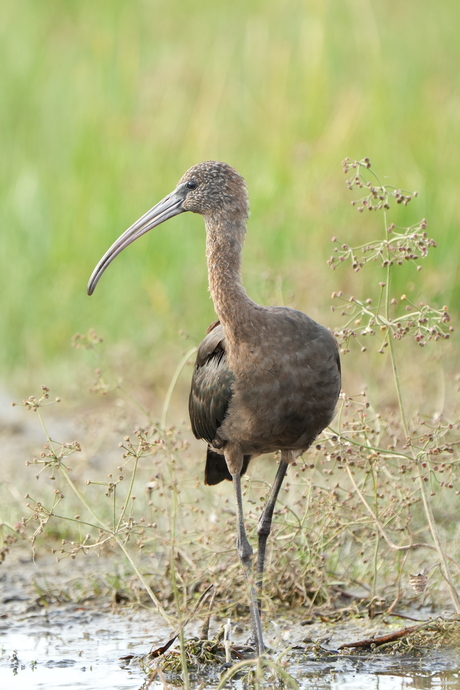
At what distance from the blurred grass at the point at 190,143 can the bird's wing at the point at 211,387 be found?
2.48 m

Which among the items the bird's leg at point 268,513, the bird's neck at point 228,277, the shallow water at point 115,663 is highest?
the bird's neck at point 228,277

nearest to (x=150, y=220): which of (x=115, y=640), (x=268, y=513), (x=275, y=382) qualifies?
(x=275, y=382)

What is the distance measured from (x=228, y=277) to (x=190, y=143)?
521 centimetres

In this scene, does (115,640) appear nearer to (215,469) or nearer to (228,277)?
(215,469)

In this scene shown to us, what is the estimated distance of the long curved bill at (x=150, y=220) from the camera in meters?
4.01

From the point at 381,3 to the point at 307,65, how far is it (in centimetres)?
210

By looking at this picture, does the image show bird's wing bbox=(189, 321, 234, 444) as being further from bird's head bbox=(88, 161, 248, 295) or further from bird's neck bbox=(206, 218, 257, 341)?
bird's head bbox=(88, 161, 248, 295)

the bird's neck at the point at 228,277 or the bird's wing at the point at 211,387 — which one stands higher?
the bird's neck at the point at 228,277

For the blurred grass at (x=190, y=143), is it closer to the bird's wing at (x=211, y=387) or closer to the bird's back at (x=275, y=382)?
the bird's wing at (x=211, y=387)

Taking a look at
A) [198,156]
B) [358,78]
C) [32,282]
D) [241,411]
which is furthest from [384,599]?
[358,78]

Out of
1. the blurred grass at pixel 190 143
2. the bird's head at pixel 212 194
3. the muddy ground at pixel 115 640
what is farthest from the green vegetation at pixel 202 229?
the bird's head at pixel 212 194

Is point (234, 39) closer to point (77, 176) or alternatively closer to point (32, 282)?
point (77, 176)

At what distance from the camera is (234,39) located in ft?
32.8

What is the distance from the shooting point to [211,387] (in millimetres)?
3799
